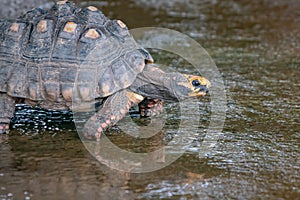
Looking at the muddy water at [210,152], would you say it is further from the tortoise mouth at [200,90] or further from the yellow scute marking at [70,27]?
the yellow scute marking at [70,27]

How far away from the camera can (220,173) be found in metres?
3.90

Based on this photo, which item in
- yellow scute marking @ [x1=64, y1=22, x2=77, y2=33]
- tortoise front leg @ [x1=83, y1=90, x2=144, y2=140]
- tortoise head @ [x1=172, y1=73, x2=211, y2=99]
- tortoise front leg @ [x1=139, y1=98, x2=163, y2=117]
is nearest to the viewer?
tortoise front leg @ [x1=83, y1=90, x2=144, y2=140]

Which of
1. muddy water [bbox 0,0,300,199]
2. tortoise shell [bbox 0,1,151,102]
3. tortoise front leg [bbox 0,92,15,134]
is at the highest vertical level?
tortoise shell [bbox 0,1,151,102]

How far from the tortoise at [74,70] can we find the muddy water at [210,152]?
0.81 ft

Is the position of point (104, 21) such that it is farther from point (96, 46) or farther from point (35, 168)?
point (35, 168)

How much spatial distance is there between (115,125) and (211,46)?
10.2 feet

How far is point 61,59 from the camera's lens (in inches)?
177

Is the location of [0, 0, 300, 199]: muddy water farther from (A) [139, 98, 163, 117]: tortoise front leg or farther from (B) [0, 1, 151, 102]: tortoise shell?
(B) [0, 1, 151, 102]: tortoise shell

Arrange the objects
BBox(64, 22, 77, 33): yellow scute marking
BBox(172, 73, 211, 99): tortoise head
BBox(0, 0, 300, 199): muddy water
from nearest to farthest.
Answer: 1. BBox(0, 0, 300, 199): muddy water
2. BBox(64, 22, 77, 33): yellow scute marking
3. BBox(172, 73, 211, 99): tortoise head

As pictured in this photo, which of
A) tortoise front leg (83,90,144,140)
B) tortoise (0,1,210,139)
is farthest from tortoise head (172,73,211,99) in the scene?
tortoise front leg (83,90,144,140)

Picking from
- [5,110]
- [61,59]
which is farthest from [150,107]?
[5,110]

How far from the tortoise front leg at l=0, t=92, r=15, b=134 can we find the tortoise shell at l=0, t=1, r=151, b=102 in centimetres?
9

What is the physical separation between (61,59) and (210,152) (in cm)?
137

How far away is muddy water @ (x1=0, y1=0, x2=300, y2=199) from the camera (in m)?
3.60
